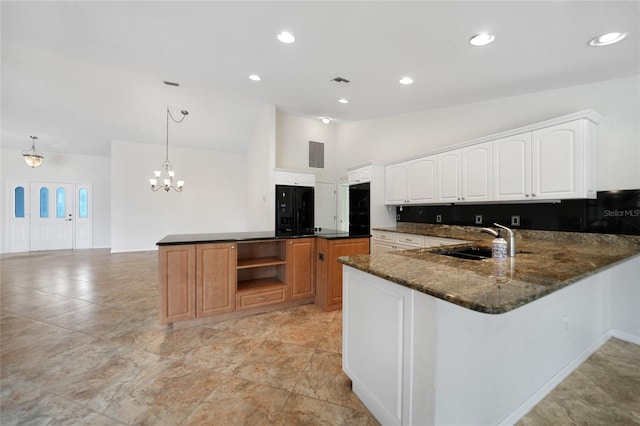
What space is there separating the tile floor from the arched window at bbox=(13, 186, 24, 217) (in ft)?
19.3

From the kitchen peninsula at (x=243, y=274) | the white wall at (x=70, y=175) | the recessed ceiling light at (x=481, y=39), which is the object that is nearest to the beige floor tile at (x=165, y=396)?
the kitchen peninsula at (x=243, y=274)

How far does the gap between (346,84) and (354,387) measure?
348cm

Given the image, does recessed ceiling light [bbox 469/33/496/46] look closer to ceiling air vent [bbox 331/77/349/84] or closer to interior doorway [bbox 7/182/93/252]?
ceiling air vent [bbox 331/77/349/84]

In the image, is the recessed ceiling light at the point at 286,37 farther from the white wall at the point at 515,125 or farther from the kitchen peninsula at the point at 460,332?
the white wall at the point at 515,125

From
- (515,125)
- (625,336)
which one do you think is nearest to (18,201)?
(515,125)

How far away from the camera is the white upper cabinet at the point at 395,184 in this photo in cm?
430

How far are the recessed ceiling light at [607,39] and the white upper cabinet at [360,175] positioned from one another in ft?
9.64

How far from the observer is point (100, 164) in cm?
777

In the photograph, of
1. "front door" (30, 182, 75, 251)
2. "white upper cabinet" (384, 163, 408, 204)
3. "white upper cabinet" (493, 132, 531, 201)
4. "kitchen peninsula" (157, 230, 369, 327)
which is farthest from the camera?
"front door" (30, 182, 75, 251)

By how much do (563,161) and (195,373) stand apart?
12.8ft

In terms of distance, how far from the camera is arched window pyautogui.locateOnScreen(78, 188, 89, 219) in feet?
24.9

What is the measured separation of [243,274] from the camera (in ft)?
10.8

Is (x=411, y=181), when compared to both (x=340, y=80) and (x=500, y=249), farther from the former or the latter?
(x=500, y=249)

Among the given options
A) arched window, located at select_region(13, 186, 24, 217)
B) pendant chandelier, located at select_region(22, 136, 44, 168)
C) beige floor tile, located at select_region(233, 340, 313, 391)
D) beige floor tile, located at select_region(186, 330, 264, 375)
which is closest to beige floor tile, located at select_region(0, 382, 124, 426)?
beige floor tile, located at select_region(186, 330, 264, 375)
